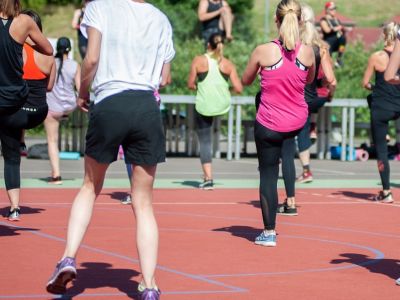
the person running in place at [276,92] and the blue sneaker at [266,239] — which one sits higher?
the person running in place at [276,92]

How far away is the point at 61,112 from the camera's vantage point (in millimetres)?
16562

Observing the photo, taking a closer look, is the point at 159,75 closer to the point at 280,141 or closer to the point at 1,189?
the point at 280,141

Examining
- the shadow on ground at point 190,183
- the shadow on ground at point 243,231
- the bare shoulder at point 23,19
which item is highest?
the bare shoulder at point 23,19

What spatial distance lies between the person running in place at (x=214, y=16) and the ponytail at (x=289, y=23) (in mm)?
13325

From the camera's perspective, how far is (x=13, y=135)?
11.7 m

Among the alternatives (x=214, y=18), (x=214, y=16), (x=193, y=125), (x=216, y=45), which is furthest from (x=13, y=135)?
(x=214, y=18)

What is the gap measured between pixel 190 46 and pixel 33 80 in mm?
30181

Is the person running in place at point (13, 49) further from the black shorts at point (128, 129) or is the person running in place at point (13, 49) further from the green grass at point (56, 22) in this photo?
the green grass at point (56, 22)

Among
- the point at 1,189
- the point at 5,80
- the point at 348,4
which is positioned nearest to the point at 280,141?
the point at 5,80

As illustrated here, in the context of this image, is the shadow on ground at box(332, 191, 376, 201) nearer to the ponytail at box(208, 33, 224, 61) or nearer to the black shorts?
the ponytail at box(208, 33, 224, 61)

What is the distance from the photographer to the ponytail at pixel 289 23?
10.7 m

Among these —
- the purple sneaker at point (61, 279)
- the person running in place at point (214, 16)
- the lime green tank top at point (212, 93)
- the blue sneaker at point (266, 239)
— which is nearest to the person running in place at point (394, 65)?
the blue sneaker at point (266, 239)

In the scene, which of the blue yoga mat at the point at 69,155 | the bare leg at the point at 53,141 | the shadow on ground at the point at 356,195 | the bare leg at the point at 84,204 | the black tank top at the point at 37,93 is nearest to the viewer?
the bare leg at the point at 84,204

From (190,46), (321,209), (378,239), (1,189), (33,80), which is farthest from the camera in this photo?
(190,46)
